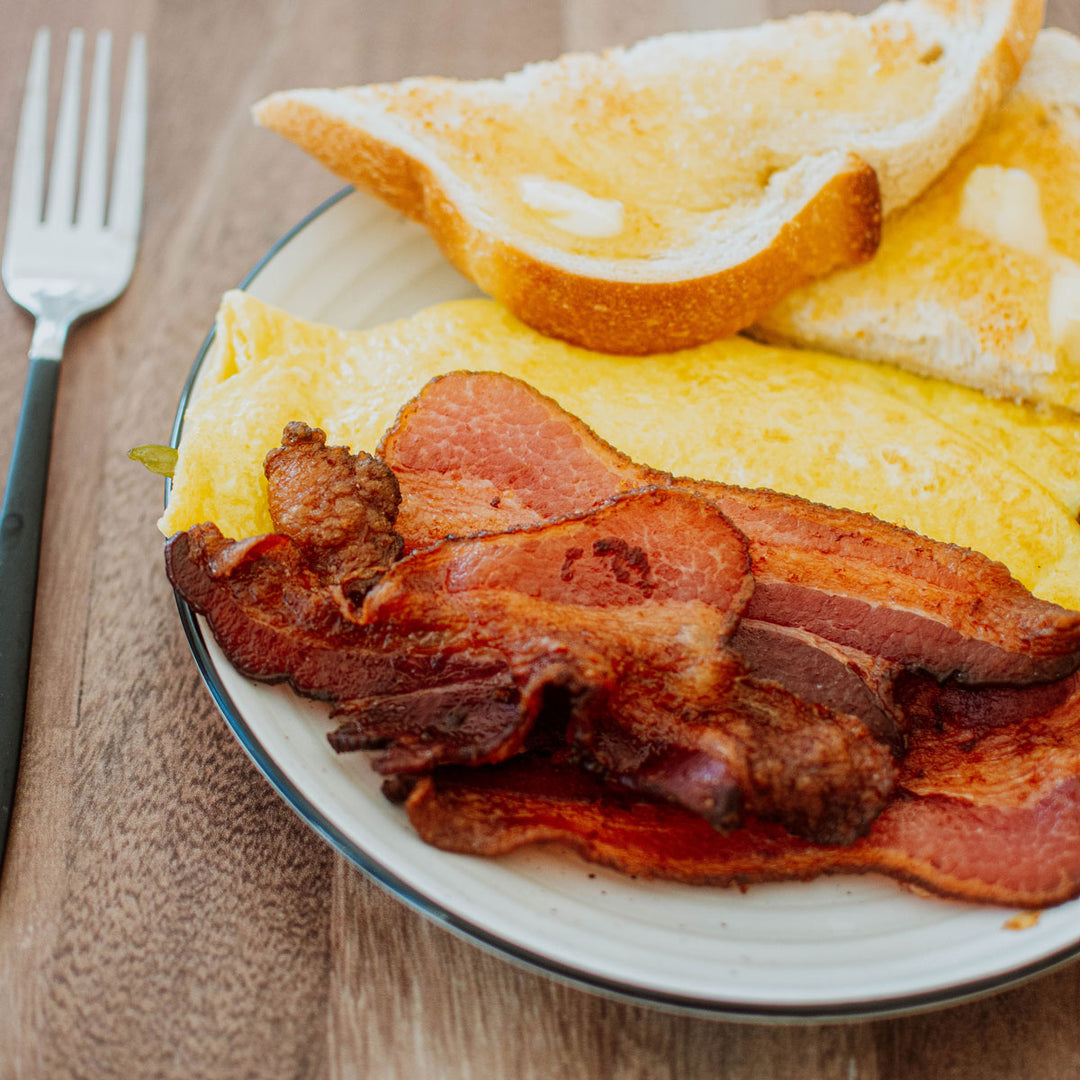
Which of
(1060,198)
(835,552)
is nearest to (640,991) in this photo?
(835,552)

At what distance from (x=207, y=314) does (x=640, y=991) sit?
2357 mm

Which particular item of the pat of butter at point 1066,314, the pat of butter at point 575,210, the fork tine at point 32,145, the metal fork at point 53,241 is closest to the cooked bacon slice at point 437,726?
the metal fork at point 53,241

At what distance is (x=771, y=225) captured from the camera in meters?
2.47

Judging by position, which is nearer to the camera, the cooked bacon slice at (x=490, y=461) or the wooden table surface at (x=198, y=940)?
the wooden table surface at (x=198, y=940)

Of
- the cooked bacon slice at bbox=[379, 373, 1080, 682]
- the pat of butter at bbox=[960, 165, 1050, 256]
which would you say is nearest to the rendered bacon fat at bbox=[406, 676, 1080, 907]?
the cooked bacon slice at bbox=[379, 373, 1080, 682]

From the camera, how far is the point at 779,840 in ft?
5.91

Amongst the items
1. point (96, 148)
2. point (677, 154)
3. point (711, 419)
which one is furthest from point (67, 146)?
point (711, 419)

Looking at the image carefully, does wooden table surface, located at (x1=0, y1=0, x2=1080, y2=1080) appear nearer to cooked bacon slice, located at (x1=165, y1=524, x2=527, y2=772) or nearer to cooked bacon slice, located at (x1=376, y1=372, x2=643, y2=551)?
cooked bacon slice, located at (x1=165, y1=524, x2=527, y2=772)

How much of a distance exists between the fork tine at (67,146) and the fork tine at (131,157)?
13 centimetres

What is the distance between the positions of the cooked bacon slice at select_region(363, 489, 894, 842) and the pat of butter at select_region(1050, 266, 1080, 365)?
1128 mm

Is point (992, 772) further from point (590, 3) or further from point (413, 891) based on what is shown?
point (590, 3)

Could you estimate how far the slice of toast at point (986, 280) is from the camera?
2426 millimetres

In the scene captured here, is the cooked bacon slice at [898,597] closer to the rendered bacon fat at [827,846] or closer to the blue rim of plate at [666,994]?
the rendered bacon fat at [827,846]

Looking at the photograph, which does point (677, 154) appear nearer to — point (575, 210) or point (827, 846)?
point (575, 210)
